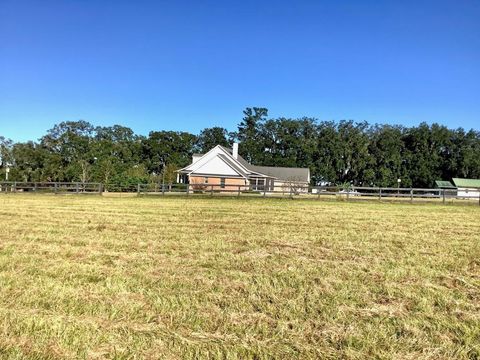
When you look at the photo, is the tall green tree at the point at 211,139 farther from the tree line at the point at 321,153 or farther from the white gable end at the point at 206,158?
the white gable end at the point at 206,158

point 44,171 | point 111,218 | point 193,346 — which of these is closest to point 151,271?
point 193,346

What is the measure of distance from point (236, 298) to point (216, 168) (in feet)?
139

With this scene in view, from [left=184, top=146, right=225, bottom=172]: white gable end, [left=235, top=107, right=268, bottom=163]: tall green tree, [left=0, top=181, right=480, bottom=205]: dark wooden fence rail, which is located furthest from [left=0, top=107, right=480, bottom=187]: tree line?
[left=0, top=181, right=480, bottom=205]: dark wooden fence rail

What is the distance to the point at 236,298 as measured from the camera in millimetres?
4586

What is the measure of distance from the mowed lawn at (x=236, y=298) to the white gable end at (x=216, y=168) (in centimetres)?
3770

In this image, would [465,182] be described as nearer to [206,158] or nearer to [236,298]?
[206,158]

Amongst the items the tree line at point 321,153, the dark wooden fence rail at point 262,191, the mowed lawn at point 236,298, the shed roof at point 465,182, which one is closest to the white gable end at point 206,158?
the dark wooden fence rail at point 262,191

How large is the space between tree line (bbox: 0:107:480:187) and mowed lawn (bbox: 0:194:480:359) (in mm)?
67809

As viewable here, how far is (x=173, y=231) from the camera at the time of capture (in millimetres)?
9711

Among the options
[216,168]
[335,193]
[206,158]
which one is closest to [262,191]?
[335,193]

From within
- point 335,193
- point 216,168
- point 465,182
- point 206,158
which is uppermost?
point 206,158

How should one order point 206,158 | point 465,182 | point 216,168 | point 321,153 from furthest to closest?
point 321,153 → point 465,182 → point 206,158 → point 216,168

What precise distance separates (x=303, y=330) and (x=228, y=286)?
4.88 ft

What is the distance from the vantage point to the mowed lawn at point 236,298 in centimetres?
340
